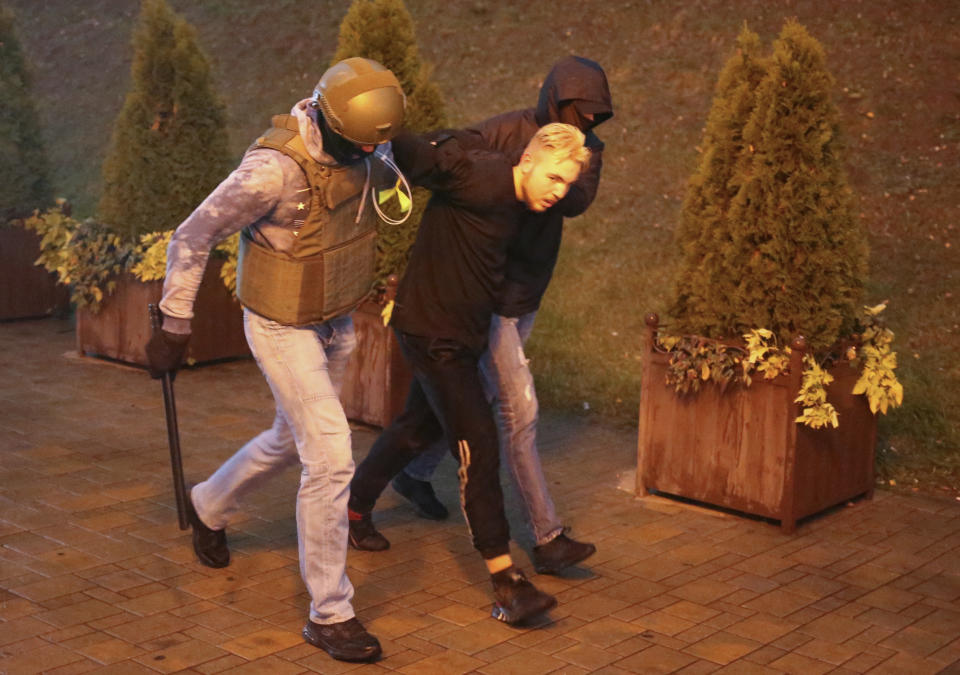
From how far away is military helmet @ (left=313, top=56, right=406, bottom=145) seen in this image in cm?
437

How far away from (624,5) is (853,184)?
282 inches

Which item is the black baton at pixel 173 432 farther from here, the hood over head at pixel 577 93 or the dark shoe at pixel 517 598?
the hood over head at pixel 577 93

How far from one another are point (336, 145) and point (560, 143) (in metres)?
0.85

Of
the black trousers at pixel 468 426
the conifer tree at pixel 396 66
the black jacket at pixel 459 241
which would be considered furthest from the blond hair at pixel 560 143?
the conifer tree at pixel 396 66

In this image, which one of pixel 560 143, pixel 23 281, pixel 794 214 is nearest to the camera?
pixel 560 143

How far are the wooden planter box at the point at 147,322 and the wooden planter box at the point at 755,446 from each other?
402 cm

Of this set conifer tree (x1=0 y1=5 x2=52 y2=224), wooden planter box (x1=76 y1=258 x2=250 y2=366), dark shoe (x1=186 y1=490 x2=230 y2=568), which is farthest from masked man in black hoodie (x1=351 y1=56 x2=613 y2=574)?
conifer tree (x1=0 y1=5 x2=52 y2=224)

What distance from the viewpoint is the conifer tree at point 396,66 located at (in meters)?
7.92

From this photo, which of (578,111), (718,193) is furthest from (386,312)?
(578,111)

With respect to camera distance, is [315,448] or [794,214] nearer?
[315,448]

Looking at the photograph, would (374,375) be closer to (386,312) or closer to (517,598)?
(386,312)

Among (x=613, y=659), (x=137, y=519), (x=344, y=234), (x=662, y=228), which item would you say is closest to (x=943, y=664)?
(x=613, y=659)

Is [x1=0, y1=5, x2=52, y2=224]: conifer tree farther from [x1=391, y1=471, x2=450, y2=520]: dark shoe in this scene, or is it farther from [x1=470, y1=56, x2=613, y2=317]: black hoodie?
[x1=470, y1=56, x2=613, y2=317]: black hoodie

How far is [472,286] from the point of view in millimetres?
4953
